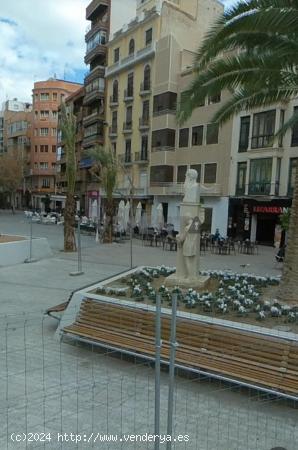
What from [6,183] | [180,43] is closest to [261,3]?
[180,43]

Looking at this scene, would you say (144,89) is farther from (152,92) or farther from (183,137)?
(183,137)

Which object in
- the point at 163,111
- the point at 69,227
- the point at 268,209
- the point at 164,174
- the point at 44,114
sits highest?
the point at 44,114

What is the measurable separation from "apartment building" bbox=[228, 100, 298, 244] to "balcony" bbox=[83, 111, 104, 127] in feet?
75.5

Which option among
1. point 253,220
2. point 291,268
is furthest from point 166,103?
point 291,268

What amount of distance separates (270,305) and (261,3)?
18.5 ft

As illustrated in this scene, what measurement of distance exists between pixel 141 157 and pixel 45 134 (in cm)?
4529

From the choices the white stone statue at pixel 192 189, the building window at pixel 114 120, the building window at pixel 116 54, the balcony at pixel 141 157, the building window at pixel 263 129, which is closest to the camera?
the white stone statue at pixel 192 189

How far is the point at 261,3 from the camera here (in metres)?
8.13

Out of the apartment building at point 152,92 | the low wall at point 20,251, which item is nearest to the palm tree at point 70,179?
the low wall at point 20,251

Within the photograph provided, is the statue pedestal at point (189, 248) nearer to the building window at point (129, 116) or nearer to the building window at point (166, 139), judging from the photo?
the building window at point (166, 139)

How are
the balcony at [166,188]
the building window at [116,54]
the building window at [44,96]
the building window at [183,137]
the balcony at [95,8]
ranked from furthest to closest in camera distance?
1. the building window at [44,96]
2. the balcony at [95,8]
3. the building window at [116,54]
4. the balcony at [166,188]
5. the building window at [183,137]

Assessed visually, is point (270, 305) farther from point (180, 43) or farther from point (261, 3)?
point (180, 43)

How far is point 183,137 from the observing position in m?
38.7

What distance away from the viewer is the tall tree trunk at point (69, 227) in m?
20.8
